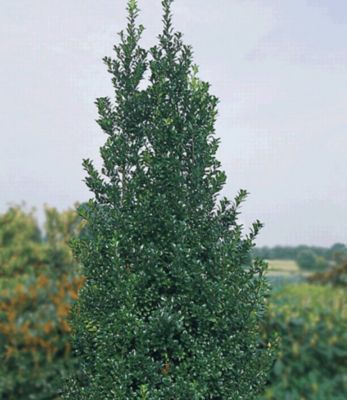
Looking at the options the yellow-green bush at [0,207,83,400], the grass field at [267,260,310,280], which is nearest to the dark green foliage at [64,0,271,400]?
the yellow-green bush at [0,207,83,400]

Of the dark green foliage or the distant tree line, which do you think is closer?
the dark green foliage

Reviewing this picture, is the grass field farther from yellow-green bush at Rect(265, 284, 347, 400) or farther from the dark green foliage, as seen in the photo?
the dark green foliage

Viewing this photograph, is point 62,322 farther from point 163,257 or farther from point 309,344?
point 163,257

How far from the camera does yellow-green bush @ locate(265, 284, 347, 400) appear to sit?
709 cm

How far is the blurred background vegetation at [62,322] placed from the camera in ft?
23.0

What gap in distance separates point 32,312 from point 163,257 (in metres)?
3.13

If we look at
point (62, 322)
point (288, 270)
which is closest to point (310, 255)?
point (288, 270)

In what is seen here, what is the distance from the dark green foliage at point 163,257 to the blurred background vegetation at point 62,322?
2.41 metres

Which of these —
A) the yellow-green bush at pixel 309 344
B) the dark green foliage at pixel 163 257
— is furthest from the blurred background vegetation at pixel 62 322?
the dark green foliage at pixel 163 257

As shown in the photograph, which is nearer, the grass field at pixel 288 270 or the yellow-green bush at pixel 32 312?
the yellow-green bush at pixel 32 312

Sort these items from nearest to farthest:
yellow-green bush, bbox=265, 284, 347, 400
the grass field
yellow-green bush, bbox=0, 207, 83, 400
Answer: yellow-green bush, bbox=0, 207, 83, 400 → yellow-green bush, bbox=265, 284, 347, 400 → the grass field

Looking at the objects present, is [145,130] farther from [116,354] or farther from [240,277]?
[116,354]

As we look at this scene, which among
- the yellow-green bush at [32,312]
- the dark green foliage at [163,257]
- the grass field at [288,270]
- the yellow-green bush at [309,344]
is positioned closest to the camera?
the dark green foliage at [163,257]

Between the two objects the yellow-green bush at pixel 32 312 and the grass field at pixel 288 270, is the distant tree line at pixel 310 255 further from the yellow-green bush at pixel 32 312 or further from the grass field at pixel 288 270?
the yellow-green bush at pixel 32 312
